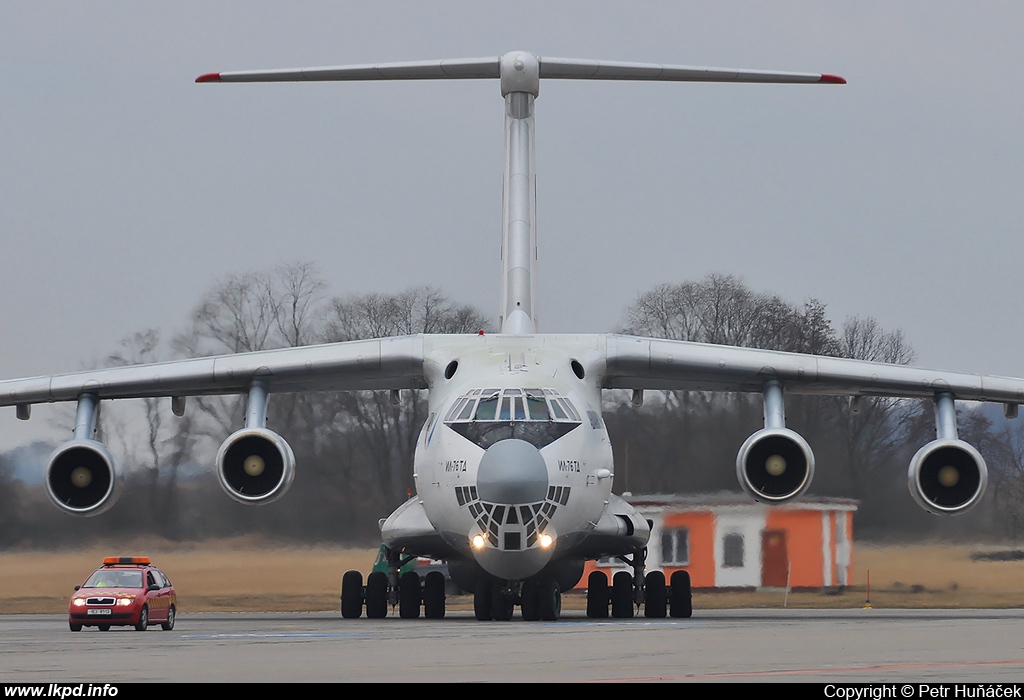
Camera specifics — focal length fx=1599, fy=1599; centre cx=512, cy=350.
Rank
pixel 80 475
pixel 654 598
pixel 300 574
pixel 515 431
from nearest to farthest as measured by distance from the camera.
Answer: pixel 515 431 < pixel 80 475 < pixel 654 598 < pixel 300 574

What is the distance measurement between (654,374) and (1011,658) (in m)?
8.25

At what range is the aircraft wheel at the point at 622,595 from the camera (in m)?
16.1

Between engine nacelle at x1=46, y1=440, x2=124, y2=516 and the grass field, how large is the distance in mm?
3681

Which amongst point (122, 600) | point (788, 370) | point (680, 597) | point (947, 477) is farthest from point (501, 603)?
point (947, 477)

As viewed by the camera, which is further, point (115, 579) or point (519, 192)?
point (519, 192)

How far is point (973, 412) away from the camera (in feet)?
70.8

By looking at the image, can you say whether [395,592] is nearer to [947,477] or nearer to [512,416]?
[512,416]

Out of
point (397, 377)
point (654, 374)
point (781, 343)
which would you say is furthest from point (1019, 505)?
point (397, 377)

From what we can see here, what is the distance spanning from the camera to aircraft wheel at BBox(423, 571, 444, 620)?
16266 mm

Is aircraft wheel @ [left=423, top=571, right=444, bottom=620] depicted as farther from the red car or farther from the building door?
the building door

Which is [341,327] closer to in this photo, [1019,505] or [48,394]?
[48,394]

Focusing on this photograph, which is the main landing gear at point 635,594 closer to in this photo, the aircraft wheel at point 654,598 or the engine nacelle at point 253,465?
the aircraft wheel at point 654,598

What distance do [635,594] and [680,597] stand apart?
894 millimetres

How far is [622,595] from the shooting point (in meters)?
16.2
